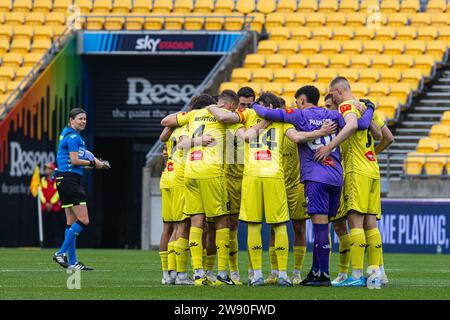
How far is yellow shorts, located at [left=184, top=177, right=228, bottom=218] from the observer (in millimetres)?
13398

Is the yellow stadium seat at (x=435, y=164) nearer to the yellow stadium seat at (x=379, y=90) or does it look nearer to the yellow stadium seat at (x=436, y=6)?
the yellow stadium seat at (x=379, y=90)

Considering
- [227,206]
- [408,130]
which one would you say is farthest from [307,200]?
[408,130]

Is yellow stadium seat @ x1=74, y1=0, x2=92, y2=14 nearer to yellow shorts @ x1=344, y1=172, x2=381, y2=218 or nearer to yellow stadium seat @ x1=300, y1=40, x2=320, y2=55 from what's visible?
yellow stadium seat @ x1=300, y1=40, x2=320, y2=55

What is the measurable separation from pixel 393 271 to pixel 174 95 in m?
14.3

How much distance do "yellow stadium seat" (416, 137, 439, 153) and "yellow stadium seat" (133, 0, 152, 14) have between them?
9088 mm

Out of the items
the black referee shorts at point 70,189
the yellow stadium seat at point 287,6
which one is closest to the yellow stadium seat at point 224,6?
the yellow stadium seat at point 287,6

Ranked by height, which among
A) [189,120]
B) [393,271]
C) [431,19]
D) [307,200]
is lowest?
[393,271]

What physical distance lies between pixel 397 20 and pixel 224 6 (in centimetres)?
434

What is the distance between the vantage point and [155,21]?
30.8 m

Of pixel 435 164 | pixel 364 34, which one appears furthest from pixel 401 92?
pixel 435 164

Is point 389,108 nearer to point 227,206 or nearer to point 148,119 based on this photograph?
point 148,119

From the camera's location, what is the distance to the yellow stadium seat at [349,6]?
31.0m

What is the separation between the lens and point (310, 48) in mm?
29719

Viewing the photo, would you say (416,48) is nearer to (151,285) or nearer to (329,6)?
(329,6)
